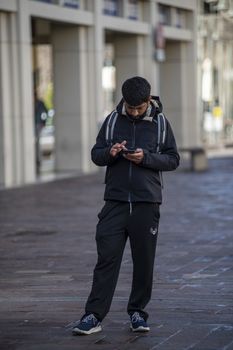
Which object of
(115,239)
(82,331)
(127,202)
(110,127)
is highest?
(110,127)

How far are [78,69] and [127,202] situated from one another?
1758cm

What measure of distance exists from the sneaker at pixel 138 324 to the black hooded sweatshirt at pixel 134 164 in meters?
0.82

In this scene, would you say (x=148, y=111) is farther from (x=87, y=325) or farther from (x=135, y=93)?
(x=87, y=325)

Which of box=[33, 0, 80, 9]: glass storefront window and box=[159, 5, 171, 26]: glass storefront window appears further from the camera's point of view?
box=[159, 5, 171, 26]: glass storefront window

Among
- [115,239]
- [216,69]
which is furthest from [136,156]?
[216,69]

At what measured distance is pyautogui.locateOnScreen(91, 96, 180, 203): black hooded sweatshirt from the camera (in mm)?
A: 7074

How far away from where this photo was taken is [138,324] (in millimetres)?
7156

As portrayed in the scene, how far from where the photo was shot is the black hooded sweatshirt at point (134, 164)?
707 cm

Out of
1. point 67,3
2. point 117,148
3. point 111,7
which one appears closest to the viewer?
point 117,148

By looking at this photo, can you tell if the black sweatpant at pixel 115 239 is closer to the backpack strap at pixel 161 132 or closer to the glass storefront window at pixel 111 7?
the backpack strap at pixel 161 132

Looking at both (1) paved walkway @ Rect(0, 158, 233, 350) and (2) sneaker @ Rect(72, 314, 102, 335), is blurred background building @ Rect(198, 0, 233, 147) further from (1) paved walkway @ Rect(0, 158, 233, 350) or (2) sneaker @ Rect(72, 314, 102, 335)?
(2) sneaker @ Rect(72, 314, 102, 335)

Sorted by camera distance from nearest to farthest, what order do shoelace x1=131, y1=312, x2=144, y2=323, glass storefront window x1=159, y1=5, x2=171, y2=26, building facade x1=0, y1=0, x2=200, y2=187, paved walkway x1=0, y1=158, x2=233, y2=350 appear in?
paved walkway x1=0, y1=158, x2=233, y2=350 < shoelace x1=131, y1=312, x2=144, y2=323 < building facade x1=0, y1=0, x2=200, y2=187 < glass storefront window x1=159, y1=5, x2=171, y2=26

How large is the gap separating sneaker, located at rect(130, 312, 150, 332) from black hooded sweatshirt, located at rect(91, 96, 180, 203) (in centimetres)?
82

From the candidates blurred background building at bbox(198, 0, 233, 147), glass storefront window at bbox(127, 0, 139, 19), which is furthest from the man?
blurred background building at bbox(198, 0, 233, 147)
